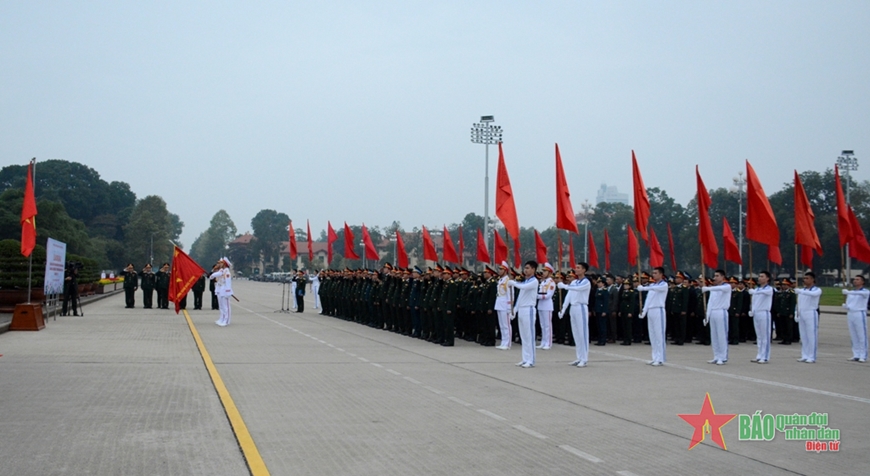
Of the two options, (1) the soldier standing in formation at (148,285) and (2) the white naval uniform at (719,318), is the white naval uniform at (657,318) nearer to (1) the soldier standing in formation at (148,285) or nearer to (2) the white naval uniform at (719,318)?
(2) the white naval uniform at (719,318)

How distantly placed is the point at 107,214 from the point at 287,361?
108609 millimetres

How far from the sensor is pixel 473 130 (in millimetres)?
43625

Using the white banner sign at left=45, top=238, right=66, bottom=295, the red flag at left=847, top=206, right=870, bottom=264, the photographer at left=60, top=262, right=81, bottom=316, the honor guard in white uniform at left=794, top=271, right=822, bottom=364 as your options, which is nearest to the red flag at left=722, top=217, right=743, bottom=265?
the red flag at left=847, top=206, right=870, bottom=264

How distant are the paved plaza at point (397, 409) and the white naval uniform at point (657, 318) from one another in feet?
1.36

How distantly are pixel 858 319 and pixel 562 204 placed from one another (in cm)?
615

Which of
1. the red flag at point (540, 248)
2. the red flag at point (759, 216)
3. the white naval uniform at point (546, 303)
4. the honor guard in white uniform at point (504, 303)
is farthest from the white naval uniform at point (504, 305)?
the red flag at point (540, 248)

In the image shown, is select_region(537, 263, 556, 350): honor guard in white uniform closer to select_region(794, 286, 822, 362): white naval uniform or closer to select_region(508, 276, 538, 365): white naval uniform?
select_region(508, 276, 538, 365): white naval uniform

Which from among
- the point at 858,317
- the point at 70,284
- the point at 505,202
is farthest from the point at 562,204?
the point at 70,284

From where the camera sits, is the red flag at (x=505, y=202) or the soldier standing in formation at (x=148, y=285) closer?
the red flag at (x=505, y=202)

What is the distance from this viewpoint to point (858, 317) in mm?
15914

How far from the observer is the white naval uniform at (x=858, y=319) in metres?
15.8

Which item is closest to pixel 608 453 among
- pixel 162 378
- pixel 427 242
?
pixel 162 378

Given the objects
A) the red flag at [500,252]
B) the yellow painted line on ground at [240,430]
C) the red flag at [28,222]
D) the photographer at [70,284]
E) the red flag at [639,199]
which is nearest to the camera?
the yellow painted line on ground at [240,430]

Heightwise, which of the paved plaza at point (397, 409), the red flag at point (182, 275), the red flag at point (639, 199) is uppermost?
the red flag at point (639, 199)
